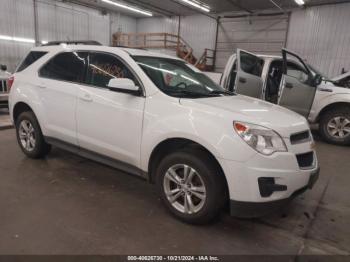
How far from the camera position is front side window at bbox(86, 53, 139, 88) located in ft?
9.30

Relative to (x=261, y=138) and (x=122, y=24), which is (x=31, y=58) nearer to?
(x=261, y=138)

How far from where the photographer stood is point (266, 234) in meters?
2.37

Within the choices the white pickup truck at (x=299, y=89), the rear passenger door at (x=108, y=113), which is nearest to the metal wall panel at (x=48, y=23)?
the white pickup truck at (x=299, y=89)

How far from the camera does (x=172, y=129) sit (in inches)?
90.7

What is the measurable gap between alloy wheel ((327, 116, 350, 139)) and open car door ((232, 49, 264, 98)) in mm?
1795

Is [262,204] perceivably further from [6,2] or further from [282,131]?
[6,2]

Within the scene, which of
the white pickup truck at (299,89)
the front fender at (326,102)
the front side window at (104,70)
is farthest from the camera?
the front fender at (326,102)

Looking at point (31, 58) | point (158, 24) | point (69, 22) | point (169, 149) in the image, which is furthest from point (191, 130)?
point (158, 24)

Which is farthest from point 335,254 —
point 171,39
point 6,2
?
point 171,39

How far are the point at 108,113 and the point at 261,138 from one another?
1546mm

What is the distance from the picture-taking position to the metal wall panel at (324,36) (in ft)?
37.5

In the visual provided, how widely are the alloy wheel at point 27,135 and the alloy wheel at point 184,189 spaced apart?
2328 millimetres

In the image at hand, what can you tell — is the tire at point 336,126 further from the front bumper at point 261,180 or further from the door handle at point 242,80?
the front bumper at point 261,180

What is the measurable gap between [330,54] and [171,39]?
8.68 m
